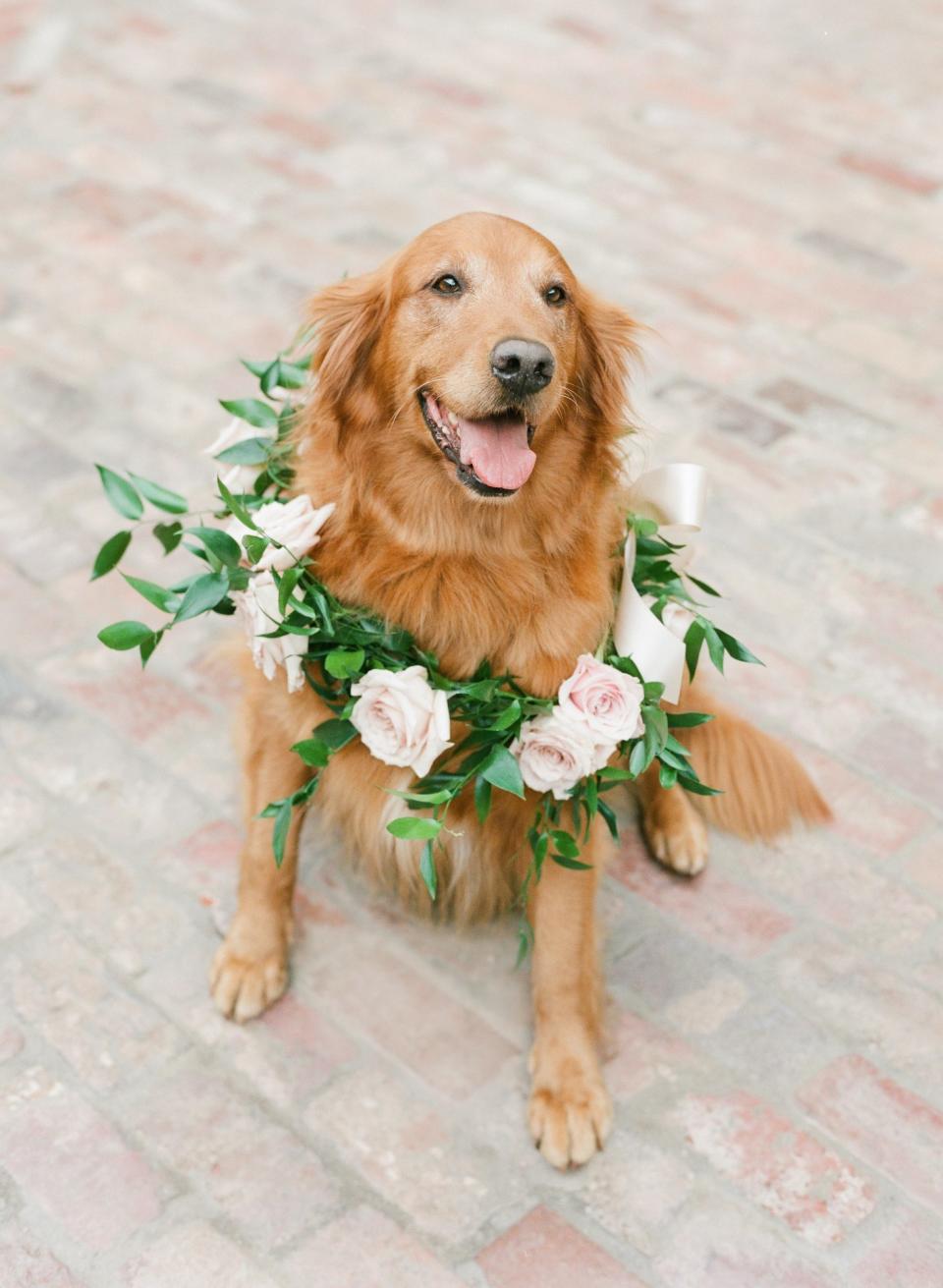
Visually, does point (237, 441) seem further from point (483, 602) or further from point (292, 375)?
point (483, 602)

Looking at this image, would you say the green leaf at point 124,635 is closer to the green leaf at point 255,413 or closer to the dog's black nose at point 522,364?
the green leaf at point 255,413

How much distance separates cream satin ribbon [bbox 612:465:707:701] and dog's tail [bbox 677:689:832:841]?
400 millimetres

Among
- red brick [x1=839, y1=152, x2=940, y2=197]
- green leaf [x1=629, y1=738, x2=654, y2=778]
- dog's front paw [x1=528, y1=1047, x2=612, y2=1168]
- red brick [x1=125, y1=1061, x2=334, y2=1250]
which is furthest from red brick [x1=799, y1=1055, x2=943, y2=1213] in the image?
red brick [x1=839, y1=152, x2=940, y2=197]

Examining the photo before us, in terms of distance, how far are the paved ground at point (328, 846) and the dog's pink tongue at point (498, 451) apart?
40.1 inches

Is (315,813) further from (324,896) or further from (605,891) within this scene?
(605,891)

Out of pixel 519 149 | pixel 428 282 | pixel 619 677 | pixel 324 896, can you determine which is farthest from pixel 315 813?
pixel 519 149

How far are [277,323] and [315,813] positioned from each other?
6.73 ft

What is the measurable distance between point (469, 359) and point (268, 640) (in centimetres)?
60

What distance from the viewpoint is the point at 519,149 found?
5613mm

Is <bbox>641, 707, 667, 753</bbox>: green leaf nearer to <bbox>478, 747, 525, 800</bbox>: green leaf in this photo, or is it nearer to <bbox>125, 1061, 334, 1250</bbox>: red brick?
<bbox>478, 747, 525, 800</bbox>: green leaf

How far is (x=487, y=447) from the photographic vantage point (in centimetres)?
236

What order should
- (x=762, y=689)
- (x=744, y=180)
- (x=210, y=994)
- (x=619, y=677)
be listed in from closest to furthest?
(x=619, y=677) < (x=210, y=994) < (x=762, y=689) < (x=744, y=180)

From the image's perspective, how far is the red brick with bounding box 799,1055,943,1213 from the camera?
246 cm

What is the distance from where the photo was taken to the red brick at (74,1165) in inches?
90.5
